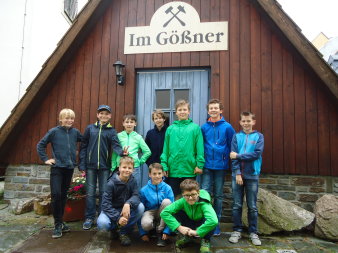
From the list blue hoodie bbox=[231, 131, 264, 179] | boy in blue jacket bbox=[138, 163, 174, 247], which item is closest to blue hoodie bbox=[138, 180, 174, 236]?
boy in blue jacket bbox=[138, 163, 174, 247]

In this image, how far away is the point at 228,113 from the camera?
4957 millimetres


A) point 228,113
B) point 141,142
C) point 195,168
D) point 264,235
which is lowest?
point 264,235

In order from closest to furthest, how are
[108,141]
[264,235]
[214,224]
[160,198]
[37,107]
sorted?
1. [214,224]
2. [160,198]
3. [264,235]
4. [108,141]
5. [37,107]

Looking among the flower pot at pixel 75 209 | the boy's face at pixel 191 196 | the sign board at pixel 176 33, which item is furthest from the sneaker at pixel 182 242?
the sign board at pixel 176 33

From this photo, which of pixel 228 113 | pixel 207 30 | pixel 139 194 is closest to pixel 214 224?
pixel 139 194

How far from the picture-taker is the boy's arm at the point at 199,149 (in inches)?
152

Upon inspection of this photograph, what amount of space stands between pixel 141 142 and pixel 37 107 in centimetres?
259

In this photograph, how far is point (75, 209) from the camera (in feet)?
14.5

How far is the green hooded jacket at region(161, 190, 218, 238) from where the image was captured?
309 cm

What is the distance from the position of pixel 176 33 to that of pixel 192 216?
3429mm

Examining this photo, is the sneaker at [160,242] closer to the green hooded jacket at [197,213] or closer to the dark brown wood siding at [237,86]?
the green hooded jacket at [197,213]

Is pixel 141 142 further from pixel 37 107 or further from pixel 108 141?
pixel 37 107

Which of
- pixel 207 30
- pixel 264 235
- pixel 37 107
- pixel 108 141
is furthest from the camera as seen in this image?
pixel 37 107

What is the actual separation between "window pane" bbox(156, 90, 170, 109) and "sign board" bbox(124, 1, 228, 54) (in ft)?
2.52
